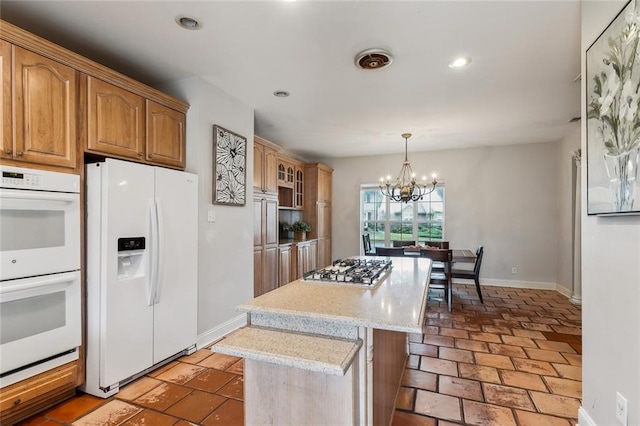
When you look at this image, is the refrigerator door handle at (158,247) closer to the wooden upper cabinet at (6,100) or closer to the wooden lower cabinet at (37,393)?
the wooden lower cabinet at (37,393)

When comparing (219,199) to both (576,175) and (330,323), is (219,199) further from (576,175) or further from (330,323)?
(576,175)

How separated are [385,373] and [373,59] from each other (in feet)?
7.52

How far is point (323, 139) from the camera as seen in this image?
5102 millimetres

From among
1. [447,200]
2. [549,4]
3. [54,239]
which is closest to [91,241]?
[54,239]

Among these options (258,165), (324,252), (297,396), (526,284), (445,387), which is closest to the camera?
(297,396)

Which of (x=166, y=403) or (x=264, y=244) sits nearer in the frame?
(x=166, y=403)

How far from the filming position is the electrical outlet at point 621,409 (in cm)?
138

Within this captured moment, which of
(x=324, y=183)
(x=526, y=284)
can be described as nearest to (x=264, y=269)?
(x=324, y=183)

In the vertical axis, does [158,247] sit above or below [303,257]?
above

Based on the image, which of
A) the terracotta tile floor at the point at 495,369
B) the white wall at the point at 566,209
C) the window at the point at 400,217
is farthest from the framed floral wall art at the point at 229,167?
the white wall at the point at 566,209

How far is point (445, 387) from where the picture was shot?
7.41ft

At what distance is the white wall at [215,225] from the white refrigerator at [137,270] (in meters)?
0.19

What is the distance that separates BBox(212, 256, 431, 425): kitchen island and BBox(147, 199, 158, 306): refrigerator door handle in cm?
122

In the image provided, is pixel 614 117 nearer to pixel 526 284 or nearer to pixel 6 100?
pixel 6 100
